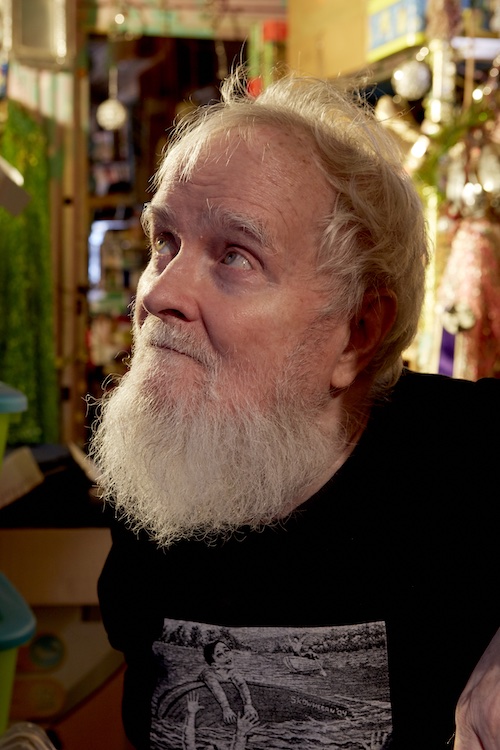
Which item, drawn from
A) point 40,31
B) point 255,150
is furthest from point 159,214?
point 40,31

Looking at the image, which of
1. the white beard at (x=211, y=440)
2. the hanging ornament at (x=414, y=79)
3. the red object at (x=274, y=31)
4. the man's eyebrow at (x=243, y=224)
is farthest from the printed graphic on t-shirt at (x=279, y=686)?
the red object at (x=274, y=31)

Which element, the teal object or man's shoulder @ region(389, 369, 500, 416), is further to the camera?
the teal object

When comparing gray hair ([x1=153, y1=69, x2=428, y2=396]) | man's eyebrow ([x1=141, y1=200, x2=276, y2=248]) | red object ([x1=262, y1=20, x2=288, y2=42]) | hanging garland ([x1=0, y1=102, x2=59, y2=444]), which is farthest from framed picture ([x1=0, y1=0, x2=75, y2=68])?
man's eyebrow ([x1=141, y1=200, x2=276, y2=248])

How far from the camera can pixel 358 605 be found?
100 cm

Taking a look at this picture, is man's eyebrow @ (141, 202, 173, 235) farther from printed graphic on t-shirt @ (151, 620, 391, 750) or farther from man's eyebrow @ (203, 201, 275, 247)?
printed graphic on t-shirt @ (151, 620, 391, 750)

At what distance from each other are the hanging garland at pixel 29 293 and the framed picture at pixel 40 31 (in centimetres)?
28

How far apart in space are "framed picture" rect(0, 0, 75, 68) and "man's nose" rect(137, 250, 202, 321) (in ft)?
10.9

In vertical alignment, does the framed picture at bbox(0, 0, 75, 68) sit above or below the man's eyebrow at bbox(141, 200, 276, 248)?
above

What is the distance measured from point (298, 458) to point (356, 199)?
1.13 ft

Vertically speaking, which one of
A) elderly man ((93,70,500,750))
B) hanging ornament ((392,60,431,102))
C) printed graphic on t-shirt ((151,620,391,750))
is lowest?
printed graphic on t-shirt ((151,620,391,750))

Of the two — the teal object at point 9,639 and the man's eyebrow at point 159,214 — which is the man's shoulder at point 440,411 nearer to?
the man's eyebrow at point 159,214

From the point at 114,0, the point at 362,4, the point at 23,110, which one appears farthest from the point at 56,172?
the point at 362,4

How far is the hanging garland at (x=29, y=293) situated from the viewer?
3.59 m

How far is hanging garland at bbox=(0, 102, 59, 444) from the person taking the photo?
3.59m
